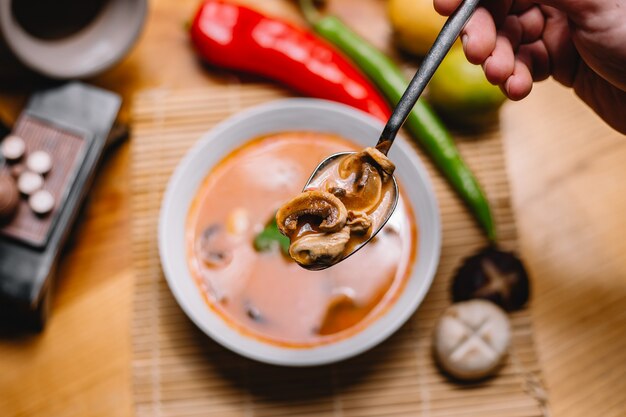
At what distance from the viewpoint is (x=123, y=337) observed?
223 centimetres

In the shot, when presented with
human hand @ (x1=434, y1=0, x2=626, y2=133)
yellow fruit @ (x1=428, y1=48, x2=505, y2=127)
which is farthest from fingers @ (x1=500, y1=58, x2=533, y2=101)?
yellow fruit @ (x1=428, y1=48, x2=505, y2=127)

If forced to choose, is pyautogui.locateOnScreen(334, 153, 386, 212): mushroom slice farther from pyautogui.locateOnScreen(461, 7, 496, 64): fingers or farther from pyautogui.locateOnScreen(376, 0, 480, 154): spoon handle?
pyautogui.locateOnScreen(461, 7, 496, 64): fingers

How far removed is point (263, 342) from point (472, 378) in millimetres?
675

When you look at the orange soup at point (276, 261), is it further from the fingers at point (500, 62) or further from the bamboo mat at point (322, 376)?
the fingers at point (500, 62)

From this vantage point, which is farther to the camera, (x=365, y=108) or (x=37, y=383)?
(x=365, y=108)

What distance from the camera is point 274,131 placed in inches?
86.5

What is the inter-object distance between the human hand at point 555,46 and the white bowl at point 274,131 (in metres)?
0.40

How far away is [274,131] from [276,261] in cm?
42

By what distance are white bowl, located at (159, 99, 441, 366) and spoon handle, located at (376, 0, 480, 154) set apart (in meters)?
0.45

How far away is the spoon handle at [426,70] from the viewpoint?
1.59 metres

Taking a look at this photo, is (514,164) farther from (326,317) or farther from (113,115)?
(113,115)

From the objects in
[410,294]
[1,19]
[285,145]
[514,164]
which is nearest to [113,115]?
[1,19]

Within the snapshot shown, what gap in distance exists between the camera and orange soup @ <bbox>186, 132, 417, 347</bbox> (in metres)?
2.12

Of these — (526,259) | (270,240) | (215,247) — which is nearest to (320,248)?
(270,240)
